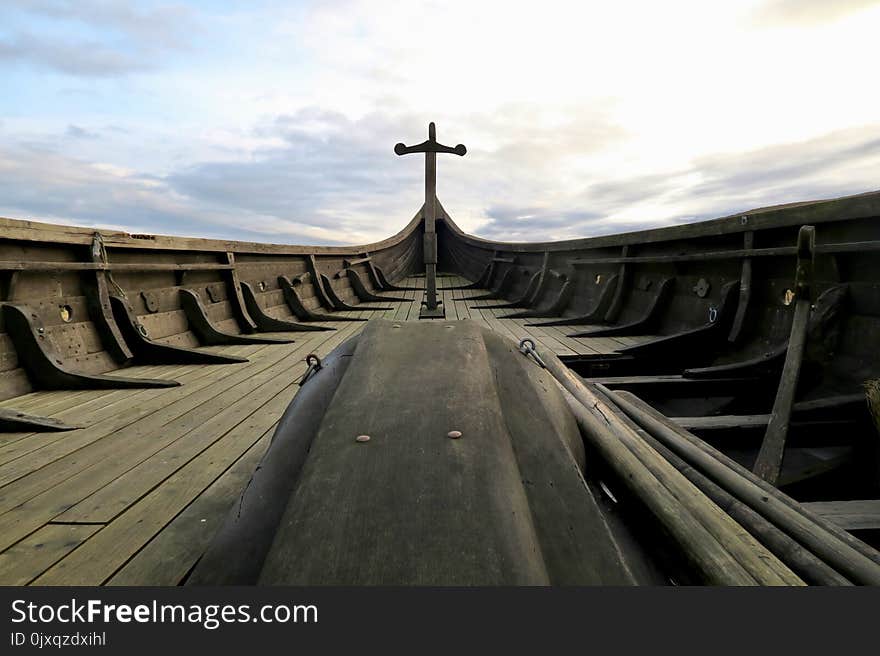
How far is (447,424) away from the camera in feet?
3.64

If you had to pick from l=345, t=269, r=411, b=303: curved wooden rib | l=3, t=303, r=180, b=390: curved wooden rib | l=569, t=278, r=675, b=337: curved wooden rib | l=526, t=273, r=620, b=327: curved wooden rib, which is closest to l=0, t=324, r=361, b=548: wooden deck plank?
l=3, t=303, r=180, b=390: curved wooden rib

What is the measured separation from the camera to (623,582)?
851 millimetres

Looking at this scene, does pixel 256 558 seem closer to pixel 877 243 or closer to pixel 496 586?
pixel 496 586

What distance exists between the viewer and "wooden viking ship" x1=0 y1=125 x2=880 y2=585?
3.05 ft

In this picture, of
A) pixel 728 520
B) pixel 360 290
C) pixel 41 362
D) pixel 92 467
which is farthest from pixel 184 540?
pixel 360 290

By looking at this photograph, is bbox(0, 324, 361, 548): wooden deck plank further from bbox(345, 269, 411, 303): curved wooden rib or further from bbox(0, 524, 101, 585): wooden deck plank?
bbox(345, 269, 411, 303): curved wooden rib

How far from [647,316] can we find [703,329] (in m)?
1.10

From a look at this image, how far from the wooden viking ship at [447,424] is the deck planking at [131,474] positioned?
1cm

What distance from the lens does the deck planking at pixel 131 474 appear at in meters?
1.49

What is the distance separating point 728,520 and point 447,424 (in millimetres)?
951

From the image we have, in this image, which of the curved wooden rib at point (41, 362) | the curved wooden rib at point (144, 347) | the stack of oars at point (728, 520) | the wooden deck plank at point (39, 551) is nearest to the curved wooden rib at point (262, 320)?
the curved wooden rib at point (144, 347)

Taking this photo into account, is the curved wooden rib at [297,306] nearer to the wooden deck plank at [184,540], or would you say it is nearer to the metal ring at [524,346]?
the wooden deck plank at [184,540]

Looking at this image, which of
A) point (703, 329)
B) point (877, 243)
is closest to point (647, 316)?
point (703, 329)

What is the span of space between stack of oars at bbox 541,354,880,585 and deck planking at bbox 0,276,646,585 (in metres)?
0.81
